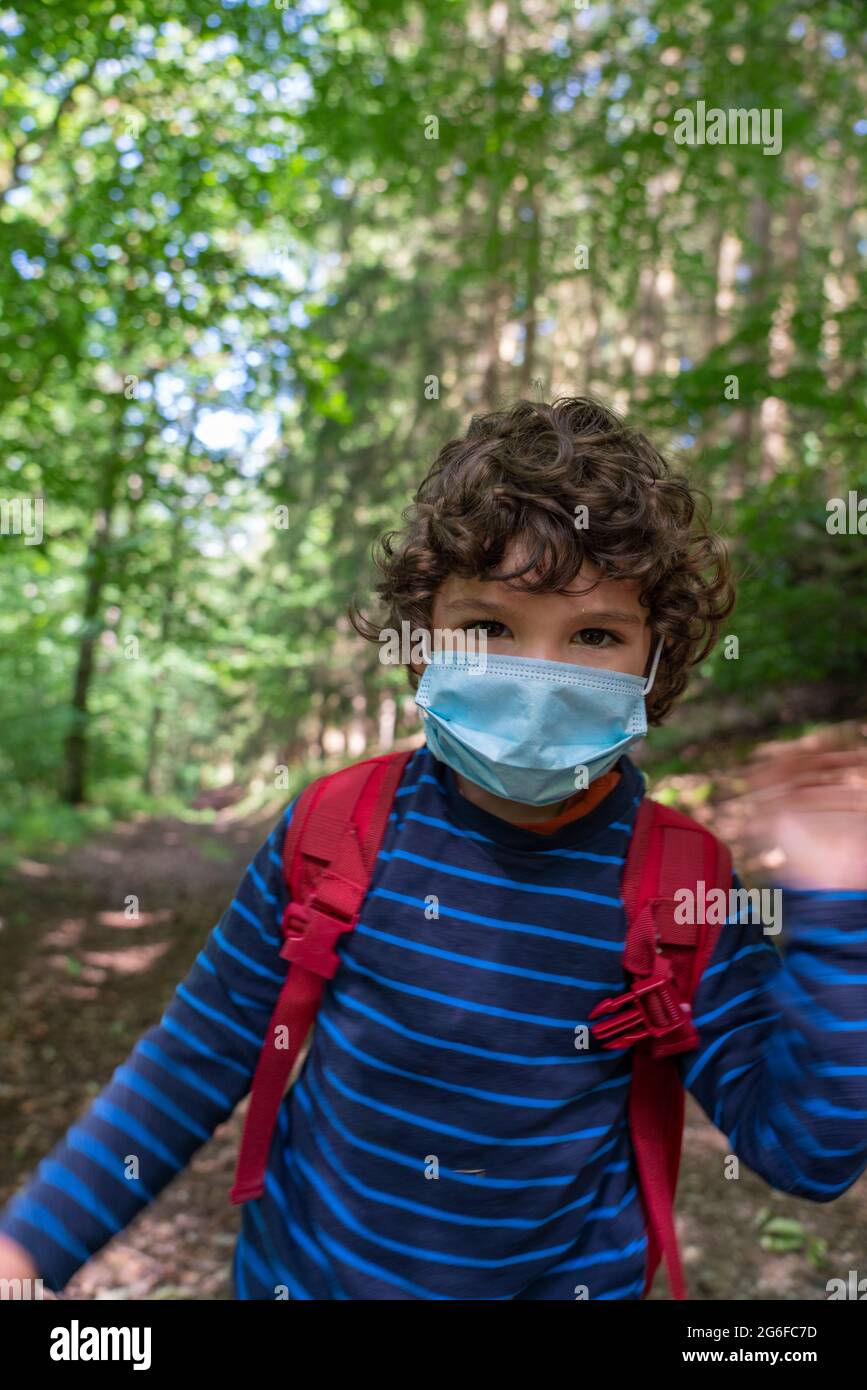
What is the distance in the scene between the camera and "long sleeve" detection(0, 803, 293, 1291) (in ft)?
4.39

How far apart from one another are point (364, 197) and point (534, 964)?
52.8ft

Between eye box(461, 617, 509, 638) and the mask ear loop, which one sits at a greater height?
eye box(461, 617, 509, 638)

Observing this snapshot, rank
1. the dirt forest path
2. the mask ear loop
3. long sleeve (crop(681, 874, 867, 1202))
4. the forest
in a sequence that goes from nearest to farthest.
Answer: long sleeve (crop(681, 874, 867, 1202))
the mask ear loop
the dirt forest path
the forest

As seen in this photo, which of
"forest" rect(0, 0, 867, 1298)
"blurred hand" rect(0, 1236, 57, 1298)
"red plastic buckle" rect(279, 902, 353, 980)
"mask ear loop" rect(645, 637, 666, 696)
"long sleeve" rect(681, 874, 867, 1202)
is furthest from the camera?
"forest" rect(0, 0, 867, 1298)

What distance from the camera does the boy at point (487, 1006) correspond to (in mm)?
1388

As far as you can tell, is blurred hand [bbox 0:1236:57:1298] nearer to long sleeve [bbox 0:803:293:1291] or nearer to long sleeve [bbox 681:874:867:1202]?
long sleeve [bbox 0:803:293:1291]

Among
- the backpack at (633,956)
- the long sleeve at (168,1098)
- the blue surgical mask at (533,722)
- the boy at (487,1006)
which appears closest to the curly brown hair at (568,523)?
the boy at (487,1006)

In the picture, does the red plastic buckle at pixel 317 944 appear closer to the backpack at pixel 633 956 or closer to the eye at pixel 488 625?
the backpack at pixel 633 956

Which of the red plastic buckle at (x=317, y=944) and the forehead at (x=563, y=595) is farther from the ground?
the forehead at (x=563, y=595)

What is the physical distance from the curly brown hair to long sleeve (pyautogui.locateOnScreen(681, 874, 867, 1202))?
569 mm

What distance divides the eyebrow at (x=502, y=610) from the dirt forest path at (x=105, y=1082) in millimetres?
2553

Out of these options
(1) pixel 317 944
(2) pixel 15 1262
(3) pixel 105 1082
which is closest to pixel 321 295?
(3) pixel 105 1082

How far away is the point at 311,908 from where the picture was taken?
146cm

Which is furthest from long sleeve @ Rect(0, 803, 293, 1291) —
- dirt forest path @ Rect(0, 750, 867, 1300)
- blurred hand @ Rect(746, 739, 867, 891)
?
dirt forest path @ Rect(0, 750, 867, 1300)
